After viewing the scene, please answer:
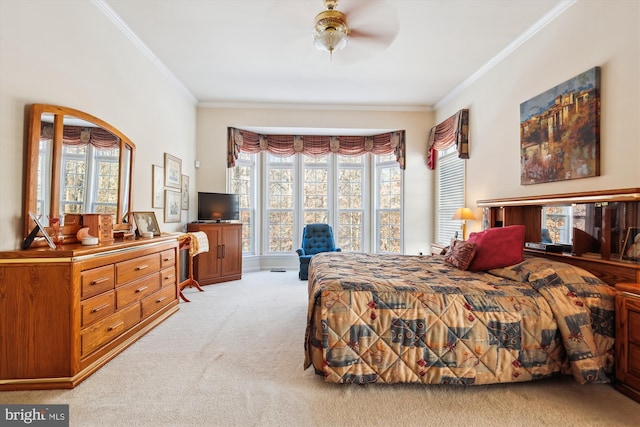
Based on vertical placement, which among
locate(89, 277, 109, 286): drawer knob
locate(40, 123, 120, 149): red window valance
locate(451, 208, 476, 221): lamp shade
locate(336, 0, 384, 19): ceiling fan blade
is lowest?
locate(89, 277, 109, 286): drawer knob

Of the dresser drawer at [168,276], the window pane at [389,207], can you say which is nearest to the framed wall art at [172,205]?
the dresser drawer at [168,276]

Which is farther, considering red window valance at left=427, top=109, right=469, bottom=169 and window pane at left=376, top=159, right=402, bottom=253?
window pane at left=376, top=159, right=402, bottom=253

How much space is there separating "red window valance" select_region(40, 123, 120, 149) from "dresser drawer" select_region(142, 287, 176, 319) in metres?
1.50

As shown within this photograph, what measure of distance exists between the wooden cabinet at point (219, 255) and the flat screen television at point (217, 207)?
0.77 ft

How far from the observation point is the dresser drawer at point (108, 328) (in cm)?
211

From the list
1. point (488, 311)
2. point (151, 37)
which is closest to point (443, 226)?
point (488, 311)

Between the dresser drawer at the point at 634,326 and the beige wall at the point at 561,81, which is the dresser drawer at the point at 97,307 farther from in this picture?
the beige wall at the point at 561,81

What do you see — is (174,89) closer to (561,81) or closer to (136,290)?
(136,290)

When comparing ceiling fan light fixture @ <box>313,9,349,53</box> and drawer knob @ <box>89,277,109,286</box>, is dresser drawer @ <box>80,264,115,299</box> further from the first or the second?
ceiling fan light fixture @ <box>313,9,349,53</box>

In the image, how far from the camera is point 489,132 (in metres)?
3.88

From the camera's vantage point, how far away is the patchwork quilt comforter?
1.90 meters

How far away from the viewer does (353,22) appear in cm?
254

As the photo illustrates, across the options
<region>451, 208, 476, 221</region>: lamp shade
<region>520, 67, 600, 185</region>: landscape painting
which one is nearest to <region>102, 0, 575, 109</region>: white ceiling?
<region>520, 67, 600, 185</region>: landscape painting

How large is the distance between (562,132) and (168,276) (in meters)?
4.17
